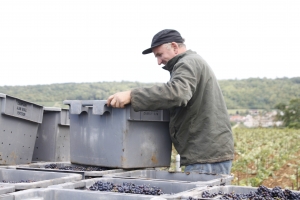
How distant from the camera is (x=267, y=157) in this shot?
13.9 metres

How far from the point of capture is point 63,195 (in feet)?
8.20

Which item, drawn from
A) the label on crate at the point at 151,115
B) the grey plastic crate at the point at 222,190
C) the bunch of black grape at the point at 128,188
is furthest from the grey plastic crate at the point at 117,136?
the grey plastic crate at the point at 222,190

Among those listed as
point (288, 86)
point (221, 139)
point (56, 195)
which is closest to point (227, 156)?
point (221, 139)

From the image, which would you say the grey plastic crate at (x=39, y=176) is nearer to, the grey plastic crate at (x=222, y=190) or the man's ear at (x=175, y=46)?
the grey plastic crate at (x=222, y=190)

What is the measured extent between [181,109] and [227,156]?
500mm

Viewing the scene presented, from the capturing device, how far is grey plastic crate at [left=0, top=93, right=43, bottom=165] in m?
4.06

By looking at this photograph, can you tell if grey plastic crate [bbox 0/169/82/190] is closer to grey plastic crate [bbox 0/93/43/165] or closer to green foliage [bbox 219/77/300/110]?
grey plastic crate [bbox 0/93/43/165]

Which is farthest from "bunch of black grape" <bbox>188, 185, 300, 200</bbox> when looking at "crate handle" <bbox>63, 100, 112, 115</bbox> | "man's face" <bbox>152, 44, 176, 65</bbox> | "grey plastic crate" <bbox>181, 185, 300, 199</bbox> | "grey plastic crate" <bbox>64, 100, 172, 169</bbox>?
"man's face" <bbox>152, 44, 176, 65</bbox>

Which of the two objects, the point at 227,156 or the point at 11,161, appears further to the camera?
the point at 11,161

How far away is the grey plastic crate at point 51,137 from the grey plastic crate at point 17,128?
0.92 feet

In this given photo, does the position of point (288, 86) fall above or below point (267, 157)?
above

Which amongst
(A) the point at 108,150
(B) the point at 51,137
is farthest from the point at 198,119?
(B) the point at 51,137

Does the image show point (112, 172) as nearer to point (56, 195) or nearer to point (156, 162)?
point (156, 162)

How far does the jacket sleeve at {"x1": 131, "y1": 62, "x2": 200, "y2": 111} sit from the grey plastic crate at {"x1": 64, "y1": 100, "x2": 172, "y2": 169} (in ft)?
0.88
